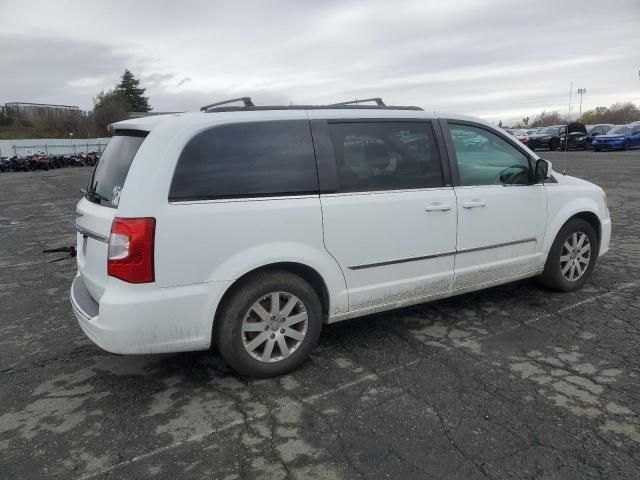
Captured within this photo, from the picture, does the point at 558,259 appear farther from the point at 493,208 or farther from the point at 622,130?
the point at 622,130

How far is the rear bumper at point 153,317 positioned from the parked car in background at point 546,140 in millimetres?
33159

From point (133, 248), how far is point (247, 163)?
2.94 ft

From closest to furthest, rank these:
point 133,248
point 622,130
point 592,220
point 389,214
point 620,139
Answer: point 133,248 < point 389,214 < point 592,220 < point 620,139 < point 622,130

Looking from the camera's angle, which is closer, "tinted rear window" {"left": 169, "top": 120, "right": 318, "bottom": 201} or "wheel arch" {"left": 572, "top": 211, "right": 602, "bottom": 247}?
"tinted rear window" {"left": 169, "top": 120, "right": 318, "bottom": 201}

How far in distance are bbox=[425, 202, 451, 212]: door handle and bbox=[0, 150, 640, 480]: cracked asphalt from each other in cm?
102

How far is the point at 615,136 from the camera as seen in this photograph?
29.7m

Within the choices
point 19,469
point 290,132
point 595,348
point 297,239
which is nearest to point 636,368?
point 595,348

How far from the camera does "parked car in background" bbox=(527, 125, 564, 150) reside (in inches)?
1287

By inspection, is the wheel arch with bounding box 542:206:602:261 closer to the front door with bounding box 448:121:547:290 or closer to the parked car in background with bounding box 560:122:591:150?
the front door with bounding box 448:121:547:290

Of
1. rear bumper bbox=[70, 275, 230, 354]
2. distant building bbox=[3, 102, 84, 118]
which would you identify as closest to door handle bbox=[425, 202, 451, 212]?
rear bumper bbox=[70, 275, 230, 354]

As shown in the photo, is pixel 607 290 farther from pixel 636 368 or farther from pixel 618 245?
pixel 618 245

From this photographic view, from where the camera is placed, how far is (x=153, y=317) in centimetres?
310

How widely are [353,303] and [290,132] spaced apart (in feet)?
4.27

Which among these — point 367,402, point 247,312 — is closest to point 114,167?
point 247,312
